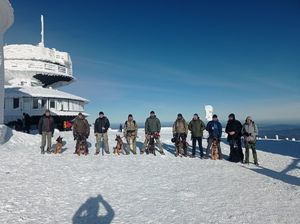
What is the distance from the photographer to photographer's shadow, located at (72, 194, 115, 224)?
6375 millimetres

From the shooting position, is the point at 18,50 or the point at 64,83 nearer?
the point at 18,50

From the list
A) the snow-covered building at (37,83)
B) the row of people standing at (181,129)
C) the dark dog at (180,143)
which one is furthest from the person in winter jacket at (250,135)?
the snow-covered building at (37,83)

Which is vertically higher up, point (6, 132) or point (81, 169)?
point (6, 132)

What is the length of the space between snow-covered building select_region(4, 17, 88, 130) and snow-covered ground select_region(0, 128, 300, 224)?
936 inches

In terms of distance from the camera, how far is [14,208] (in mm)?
6887

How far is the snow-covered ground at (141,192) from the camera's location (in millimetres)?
6641

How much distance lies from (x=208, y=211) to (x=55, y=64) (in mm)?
41351

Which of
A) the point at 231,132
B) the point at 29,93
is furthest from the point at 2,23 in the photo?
the point at 29,93

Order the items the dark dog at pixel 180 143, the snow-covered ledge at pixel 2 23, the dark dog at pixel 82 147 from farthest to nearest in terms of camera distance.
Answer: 1. the snow-covered ledge at pixel 2 23
2. the dark dog at pixel 180 143
3. the dark dog at pixel 82 147

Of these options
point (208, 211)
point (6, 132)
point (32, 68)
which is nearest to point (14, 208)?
point (208, 211)

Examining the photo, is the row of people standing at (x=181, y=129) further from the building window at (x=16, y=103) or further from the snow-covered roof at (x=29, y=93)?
the building window at (x=16, y=103)

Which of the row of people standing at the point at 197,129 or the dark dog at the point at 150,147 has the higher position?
the row of people standing at the point at 197,129

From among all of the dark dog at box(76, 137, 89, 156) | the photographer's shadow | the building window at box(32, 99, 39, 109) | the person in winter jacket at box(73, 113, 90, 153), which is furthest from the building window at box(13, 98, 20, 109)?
the photographer's shadow

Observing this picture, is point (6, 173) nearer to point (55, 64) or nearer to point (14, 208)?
point (14, 208)
